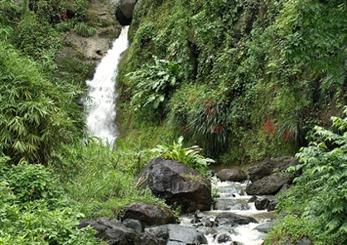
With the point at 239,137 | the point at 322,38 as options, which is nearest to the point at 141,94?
the point at 239,137

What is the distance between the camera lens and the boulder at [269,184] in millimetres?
9961

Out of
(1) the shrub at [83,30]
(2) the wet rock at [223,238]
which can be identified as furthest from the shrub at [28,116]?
(1) the shrub at [83,30]

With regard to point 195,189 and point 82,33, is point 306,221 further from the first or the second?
point 82,33

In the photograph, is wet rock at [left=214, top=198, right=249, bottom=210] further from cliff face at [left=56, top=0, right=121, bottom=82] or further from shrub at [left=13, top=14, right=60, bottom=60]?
shrub at [left=13, top=14, right=60, bottom=60]

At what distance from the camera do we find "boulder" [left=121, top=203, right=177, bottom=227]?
8336mm

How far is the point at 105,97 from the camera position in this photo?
18891mm

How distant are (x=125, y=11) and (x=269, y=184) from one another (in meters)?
14.2

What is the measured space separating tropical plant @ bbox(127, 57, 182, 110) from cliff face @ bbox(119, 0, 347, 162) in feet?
0.61

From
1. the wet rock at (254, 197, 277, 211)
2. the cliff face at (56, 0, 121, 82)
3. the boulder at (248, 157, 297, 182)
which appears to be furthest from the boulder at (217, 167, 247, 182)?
the cliff face at (56, 0, 121, 82)

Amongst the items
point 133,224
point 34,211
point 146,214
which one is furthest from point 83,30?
point 34,211

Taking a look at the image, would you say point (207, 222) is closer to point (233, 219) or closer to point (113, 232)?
point (233, 219)

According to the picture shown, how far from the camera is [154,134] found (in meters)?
15.9

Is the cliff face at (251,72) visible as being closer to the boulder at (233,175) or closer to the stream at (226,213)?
the boulder at (233,175)

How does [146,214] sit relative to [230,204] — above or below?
below
